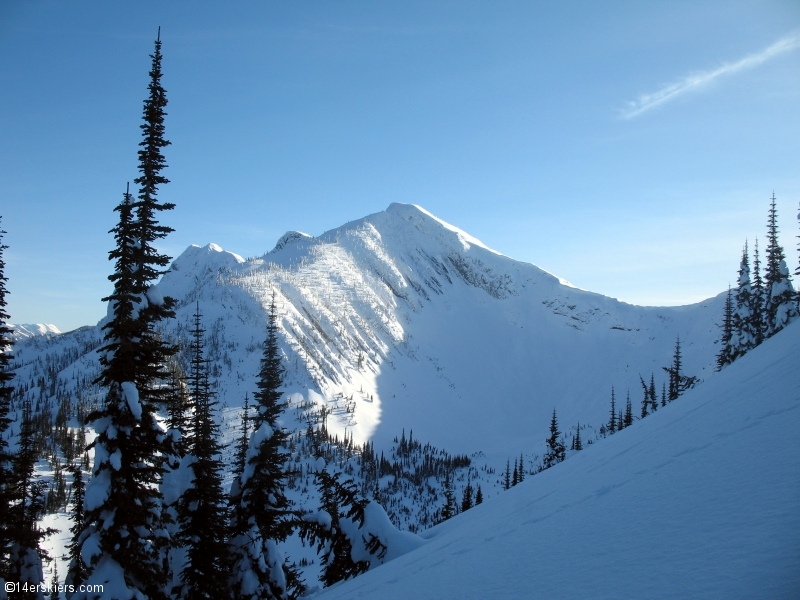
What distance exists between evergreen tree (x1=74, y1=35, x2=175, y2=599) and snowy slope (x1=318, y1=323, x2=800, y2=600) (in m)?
7.24

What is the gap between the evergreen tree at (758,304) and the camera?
42.2 meters

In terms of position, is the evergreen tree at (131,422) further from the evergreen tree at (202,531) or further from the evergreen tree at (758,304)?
the evergreen tree at (758,304)

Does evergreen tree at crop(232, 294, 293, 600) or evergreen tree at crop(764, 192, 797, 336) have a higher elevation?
evergreen tree at crop(764, 192, 797, 336)

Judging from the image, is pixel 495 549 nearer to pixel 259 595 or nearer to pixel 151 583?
pixel 151 583

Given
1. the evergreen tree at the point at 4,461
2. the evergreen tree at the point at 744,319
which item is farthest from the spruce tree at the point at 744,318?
the evergreen tree at the point at 4,461

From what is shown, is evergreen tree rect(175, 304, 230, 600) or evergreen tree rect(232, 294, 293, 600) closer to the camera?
evergreen tree rect(175, 304, 230, 600)

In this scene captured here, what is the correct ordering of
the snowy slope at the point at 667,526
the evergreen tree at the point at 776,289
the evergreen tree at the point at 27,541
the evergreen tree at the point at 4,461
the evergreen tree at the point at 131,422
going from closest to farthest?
1. the snowy slope at the point at 667,526
2. the evergreen tree at the point at 131,422
3. the evergreen tree at the point at 4,461
4. the evergreen tree at the point at 27,541
5. the evergreen tree at the point at 776,289

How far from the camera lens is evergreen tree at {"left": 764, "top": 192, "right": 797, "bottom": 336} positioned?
38438mm

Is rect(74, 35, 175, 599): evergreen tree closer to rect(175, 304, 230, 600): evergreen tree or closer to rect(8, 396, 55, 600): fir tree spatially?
rect(175, 304, 230, 600): evergreen tree

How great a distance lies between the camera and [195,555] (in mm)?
17641

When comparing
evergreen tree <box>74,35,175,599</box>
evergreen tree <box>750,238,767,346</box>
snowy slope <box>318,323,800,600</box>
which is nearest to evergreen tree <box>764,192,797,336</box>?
evergreen tree <box>750,238,767,346</box>

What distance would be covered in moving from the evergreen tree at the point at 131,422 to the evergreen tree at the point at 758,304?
1862 inches

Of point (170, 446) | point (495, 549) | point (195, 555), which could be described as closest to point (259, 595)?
point (195, 555)

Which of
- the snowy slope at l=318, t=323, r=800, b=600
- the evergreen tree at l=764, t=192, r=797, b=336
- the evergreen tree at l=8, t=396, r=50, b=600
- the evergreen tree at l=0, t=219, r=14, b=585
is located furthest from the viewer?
the evergreen tree at l=764, t=192, r=797, b=336
